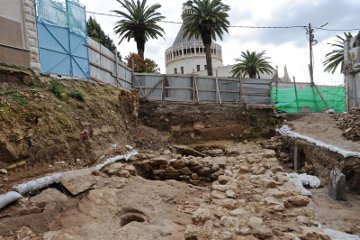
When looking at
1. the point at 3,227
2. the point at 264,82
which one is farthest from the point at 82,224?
the point at 264,82

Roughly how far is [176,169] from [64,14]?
667 centimetres

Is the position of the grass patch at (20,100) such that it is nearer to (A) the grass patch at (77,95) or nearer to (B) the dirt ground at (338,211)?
(A) the grass patch at (77,95)

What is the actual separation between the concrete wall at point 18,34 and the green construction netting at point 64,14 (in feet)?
1.58

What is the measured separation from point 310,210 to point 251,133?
32.4 ft

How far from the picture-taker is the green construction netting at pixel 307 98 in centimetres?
1756

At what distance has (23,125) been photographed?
20.6 feet

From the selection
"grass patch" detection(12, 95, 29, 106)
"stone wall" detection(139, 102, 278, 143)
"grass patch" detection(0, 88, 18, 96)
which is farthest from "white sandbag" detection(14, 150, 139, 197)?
"stone wall" detection(139, 102, 278, 143)

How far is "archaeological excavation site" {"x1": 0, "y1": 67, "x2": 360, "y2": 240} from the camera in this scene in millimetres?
4758

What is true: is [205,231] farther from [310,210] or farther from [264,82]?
[264,82]

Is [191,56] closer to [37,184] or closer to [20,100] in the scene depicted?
[20,100]

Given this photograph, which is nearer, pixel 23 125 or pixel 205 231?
pixel 205 231

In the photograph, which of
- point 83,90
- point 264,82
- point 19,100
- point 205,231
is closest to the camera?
point 205,231

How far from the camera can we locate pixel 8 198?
4.64 m

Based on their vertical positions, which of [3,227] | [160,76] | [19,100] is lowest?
[3,227]
